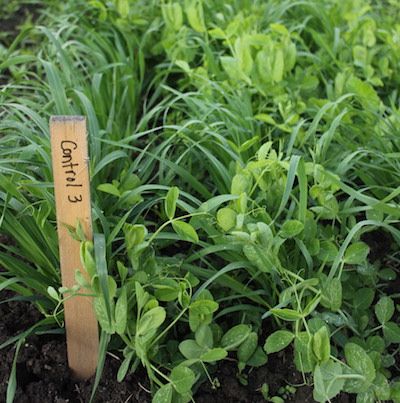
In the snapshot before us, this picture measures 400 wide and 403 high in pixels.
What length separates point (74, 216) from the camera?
1186 mm

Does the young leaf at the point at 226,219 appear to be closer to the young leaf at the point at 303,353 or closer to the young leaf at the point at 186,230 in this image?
the young leaf at the point at 186,230

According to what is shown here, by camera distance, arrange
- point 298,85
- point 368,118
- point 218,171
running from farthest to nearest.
A: point 298,85
point 368,118
point 218,171

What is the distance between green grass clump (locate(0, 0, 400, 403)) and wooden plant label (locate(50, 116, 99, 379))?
0.12 ft

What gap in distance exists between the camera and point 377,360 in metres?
1.30

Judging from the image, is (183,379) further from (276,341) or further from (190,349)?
(276,341)

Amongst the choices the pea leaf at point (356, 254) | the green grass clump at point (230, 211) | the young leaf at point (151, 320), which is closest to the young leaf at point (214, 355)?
the green grass clump at point (230, 211)

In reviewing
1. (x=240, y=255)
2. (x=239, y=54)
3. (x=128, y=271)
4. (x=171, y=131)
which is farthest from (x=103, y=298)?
(x=239, y=54)

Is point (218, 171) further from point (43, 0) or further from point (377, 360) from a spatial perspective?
point (43, 0)

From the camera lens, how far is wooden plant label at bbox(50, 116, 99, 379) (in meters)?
1.10

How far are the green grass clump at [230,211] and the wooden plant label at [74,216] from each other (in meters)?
0.04

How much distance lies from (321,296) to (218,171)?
0.52 meters

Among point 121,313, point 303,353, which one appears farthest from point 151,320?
point 303,353

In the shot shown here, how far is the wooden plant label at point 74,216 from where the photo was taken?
43.4 inches

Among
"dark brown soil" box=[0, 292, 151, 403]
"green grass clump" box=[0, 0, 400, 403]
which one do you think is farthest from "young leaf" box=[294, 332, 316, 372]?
"dark brown soil" box=[0, 292, 151, 403]
